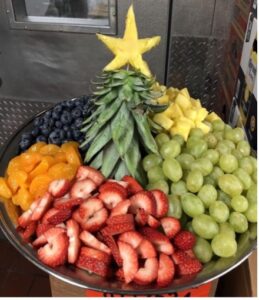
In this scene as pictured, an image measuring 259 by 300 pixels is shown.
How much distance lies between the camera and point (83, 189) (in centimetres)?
100

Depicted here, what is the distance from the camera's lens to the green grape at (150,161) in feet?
3.63

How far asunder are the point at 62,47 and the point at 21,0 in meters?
0.26

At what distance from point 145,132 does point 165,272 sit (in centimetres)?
40

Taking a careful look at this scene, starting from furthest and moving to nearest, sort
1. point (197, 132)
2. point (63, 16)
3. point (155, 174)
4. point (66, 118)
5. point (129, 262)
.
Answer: point (63, 16) < point (66, 118) < point (197, 132) < point (155, 174) < point (129, 262)

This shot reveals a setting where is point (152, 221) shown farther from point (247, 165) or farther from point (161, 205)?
point (247, 165)

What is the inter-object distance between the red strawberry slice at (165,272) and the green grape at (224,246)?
0.13m

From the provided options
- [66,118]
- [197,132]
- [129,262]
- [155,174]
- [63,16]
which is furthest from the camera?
[63,16]

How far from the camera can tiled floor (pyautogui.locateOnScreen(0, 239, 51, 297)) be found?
5.57ft

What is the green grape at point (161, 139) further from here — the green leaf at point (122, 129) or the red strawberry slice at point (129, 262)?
the red strawberry slice at point (129, 262)

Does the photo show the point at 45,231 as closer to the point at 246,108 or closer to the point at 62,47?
the point at 246,108

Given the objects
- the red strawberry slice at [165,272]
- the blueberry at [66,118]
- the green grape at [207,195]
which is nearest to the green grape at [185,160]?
the green grape at [207,195]

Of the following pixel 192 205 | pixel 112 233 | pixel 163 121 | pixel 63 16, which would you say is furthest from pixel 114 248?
pixel 63 16

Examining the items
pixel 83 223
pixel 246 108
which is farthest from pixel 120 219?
pixel 246 108

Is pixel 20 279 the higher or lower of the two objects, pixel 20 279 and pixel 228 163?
the lower
